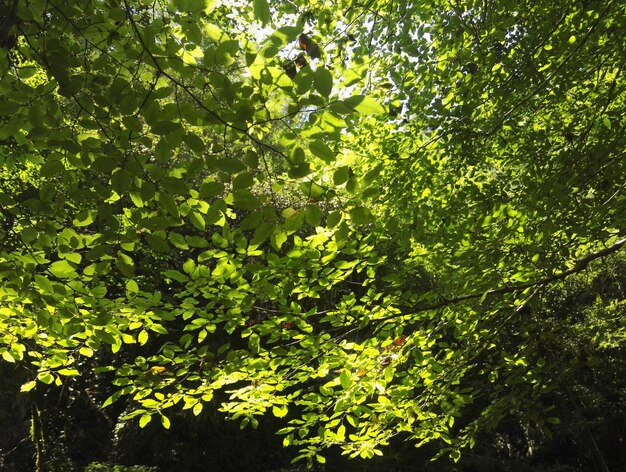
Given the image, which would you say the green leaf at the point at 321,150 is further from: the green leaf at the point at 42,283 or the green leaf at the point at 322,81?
the green leaf at the point at 42,283

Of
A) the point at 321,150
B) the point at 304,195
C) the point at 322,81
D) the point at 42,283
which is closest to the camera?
the point at 322,81

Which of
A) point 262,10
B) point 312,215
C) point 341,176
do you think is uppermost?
point 262,10

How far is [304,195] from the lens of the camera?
83.0 inches

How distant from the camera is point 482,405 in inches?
432

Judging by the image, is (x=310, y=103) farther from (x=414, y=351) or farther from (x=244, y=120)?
(x=414, y=351)

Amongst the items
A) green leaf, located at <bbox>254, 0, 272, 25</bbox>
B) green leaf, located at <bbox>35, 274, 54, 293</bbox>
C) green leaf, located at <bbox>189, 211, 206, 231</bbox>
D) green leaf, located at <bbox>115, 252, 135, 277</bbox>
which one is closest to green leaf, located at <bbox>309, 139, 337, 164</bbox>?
green leaf, located at <bbox>254, 0, 272, 25</bbox>

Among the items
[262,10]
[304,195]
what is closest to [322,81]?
[262,10]

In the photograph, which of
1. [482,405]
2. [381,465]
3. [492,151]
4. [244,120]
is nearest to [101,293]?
[244,120]

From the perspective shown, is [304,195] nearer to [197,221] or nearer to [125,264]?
[197,221]

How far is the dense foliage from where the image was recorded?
1435 millimetres

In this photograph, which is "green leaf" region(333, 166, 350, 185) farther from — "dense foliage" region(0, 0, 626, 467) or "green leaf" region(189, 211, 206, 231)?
"green leaf" region(189, 211, 206, 231)

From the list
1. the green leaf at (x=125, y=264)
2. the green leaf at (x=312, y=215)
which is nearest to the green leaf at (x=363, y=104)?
the green leaf at (x=312, y=215)

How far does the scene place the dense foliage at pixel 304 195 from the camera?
Result: 56.5 inches

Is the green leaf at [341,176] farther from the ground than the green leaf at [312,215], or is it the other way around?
the green leaf at [341,176]
